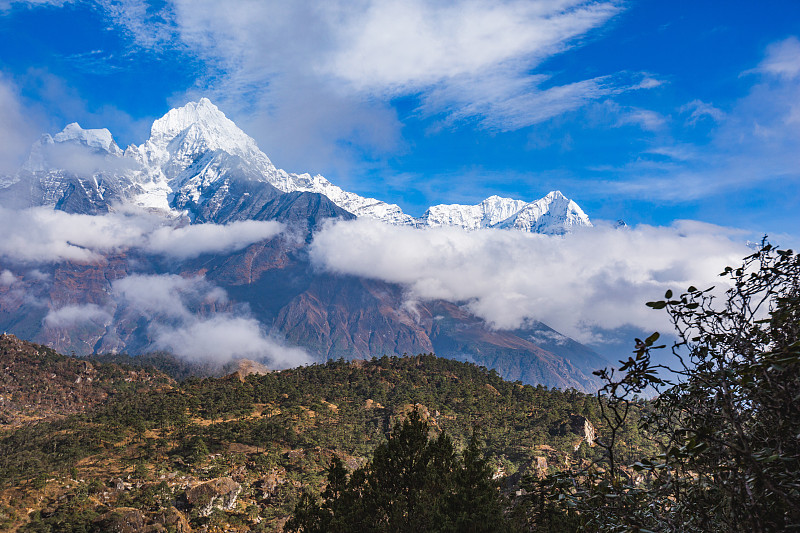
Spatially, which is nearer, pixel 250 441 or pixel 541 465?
pixel 541 465

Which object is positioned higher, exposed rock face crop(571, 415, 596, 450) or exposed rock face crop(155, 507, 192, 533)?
exposed rock face crop(571, 415, 596, 450)

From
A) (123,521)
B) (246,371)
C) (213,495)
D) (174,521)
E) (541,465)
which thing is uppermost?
(246,371)

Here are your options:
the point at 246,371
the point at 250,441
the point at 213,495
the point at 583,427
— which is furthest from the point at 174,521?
the point at 246,371

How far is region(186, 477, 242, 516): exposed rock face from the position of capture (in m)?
49.2

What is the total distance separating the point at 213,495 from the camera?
50.9 m

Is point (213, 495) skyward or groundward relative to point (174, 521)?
skyward

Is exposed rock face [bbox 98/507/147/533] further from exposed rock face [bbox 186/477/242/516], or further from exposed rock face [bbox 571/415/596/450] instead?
exposed rock face [bbox 571/415/596/450]

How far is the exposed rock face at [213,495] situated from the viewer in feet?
162

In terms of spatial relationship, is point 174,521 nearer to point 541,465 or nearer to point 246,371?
point 541,465

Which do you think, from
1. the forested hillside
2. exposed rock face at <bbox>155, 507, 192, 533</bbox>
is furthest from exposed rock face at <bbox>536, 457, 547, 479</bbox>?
exposed rock face at <bbox>155, 507, 192, 533</bbox>

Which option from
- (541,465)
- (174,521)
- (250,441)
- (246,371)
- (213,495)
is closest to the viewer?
(174,521)

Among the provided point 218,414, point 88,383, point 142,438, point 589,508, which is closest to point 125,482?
point 142,438

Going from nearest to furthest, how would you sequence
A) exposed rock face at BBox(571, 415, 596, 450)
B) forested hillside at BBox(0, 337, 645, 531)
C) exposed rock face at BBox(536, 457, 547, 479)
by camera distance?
1. forested hillside at BBox(0, 337, 645, 531)
2. exposed rock face at BBox(536, 457, 547, 479)
3. exposed rock face at BBox(571, 415, 596, 450)

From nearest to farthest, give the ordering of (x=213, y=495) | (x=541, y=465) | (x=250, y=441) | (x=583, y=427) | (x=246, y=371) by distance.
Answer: (x=213, y=495), (x=541, y=465), (x=250, y=441), (x=583, y=427), (x=246, y=371)
